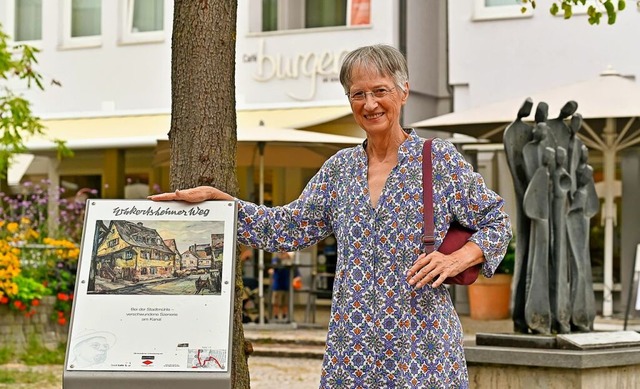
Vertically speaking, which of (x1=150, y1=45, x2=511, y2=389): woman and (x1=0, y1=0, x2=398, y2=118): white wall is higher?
(x1=0, y1=0, x2=398, y2=118): white wall

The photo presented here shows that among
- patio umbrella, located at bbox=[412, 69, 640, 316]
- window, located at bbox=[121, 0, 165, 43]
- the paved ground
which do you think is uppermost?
window, located at bbox=[121, 0, 165, 43]

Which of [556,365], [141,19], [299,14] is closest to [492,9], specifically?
[299,14]

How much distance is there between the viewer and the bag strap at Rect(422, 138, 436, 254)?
194 inches

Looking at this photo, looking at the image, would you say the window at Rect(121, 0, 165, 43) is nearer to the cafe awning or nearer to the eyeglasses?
the cafe awning

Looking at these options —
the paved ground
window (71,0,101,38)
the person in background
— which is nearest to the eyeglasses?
the paved ground

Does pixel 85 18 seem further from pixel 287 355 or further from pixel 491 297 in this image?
pixel 287 355

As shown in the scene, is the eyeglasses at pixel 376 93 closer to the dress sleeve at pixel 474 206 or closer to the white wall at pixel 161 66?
the dress sleeve at pixel 474 206

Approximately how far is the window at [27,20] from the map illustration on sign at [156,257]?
21.4 meters

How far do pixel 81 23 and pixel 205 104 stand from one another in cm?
1946

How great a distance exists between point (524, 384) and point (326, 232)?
3428 millimetres

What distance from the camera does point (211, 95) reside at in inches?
262

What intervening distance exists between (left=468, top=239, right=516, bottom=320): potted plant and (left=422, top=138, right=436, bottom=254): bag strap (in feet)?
50.1

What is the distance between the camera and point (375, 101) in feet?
16.2

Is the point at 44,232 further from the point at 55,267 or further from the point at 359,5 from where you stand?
the point at 359,5
